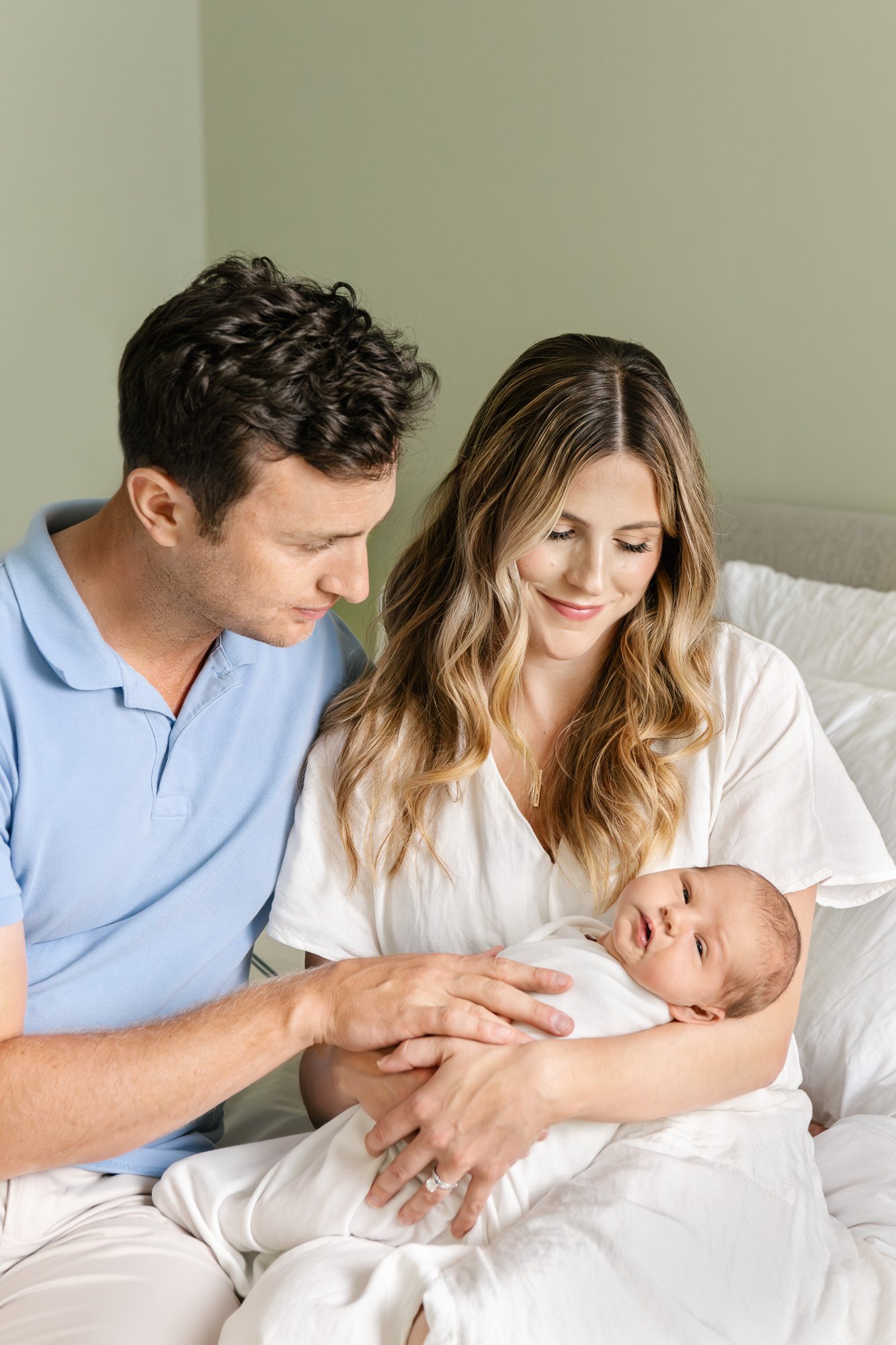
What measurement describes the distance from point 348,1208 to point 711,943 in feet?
1.64

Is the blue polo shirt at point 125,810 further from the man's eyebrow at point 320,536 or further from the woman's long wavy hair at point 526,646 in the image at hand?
the man's eyebrow at point 320,536

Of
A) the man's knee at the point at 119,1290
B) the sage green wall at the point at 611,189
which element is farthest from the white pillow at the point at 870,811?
the man's knee at the point at 119,1290

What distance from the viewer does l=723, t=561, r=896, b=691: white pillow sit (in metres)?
1.95

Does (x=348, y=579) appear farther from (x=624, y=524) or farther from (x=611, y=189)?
(x=611, y=189)

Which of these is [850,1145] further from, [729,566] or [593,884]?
[729,566]

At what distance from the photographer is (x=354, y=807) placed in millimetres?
1612

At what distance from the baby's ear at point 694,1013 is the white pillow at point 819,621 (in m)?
0.72

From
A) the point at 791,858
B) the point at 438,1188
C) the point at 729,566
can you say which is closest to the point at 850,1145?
the point at 791,858

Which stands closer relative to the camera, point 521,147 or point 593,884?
point 593,884

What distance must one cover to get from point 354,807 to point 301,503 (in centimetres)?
47

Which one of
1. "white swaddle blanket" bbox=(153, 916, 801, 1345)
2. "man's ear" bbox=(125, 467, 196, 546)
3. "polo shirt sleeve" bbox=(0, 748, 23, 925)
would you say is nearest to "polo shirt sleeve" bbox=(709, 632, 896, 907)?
"white swaddle blanket" bbox=(153, 916, 801, 1345)

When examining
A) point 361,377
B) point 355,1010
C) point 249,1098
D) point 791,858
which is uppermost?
point 361,377

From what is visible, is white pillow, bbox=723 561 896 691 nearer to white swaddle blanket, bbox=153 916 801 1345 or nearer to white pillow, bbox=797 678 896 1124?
white pillow, bbox=797 678 896 1124

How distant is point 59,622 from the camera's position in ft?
4.60
